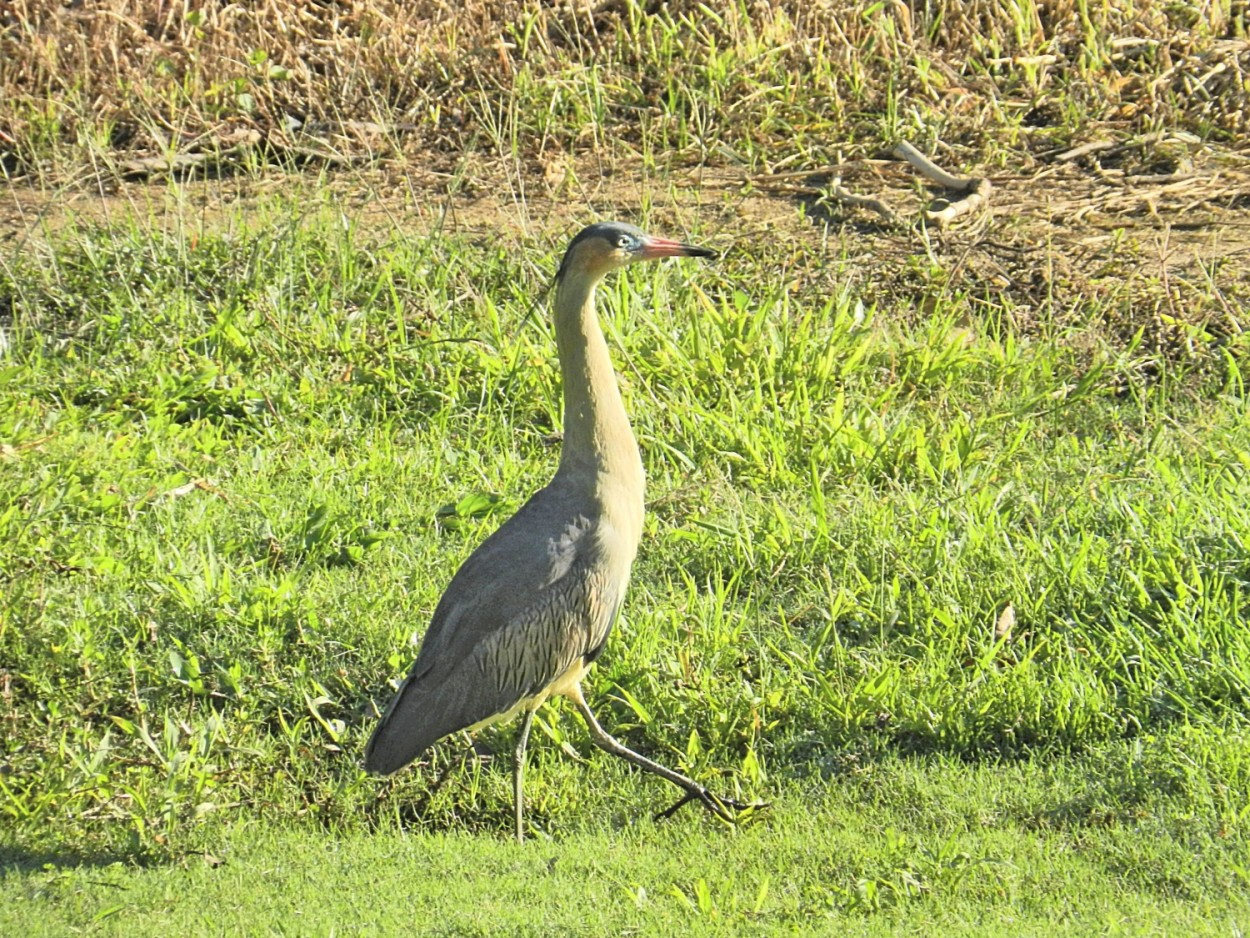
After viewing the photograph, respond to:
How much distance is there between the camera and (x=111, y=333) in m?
7.57

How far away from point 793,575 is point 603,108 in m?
3.83

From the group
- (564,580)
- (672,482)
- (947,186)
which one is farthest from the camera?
(947,186)

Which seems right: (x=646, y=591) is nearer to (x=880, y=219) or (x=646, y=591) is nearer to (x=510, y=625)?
(x=510, y=625)

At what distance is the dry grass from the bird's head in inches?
144

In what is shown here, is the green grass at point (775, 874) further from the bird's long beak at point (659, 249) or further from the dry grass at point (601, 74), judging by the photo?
the dry grass at point (601, 74)

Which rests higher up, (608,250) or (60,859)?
(608,250)

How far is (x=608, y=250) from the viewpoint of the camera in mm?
5062

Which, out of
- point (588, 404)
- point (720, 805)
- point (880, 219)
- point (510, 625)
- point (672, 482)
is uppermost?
point (588, 404)

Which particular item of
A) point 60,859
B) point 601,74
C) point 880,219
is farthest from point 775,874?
point 601,74

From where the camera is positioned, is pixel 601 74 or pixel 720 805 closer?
pixel 720 805

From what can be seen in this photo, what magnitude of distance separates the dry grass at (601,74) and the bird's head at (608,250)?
3.67 metres

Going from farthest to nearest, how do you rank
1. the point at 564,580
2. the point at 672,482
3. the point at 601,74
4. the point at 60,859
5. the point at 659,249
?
1. the point at 601,74
2. the point at 672,482
3. the point at 659,249
4. the point at 564,580
5. the point at 60,859

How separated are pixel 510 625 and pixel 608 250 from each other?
121 cm

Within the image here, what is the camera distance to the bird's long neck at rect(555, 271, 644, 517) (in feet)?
16.7
